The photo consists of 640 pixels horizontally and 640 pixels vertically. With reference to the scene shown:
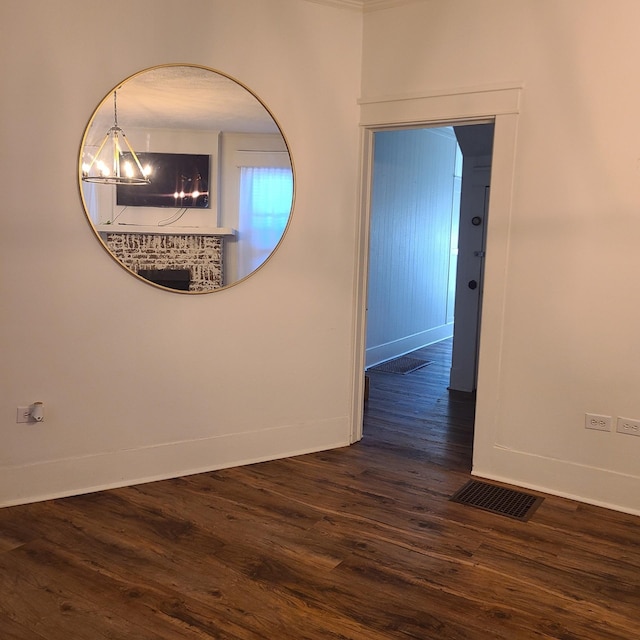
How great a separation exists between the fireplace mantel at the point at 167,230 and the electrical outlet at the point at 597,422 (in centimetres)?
207

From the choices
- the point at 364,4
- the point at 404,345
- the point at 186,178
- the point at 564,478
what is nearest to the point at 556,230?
the point at 564,478

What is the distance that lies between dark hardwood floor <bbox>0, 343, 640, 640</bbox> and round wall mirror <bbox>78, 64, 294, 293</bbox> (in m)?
1.18

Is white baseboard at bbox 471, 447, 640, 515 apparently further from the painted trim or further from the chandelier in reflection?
the chandelier in reflection

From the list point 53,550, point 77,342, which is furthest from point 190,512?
point 77,342

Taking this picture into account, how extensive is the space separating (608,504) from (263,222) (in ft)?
7.59

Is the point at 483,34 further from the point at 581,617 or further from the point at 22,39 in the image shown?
the point at 581,617

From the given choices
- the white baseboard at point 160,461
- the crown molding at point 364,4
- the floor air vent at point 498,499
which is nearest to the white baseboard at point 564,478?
the floor air vent at point 498,499

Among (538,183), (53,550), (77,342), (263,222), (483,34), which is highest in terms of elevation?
(483,34)

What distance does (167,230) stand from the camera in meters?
3.35

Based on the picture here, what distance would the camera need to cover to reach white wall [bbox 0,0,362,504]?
3014 mm

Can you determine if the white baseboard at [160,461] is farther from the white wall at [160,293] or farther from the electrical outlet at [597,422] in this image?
the electrical outlet at [597,422]

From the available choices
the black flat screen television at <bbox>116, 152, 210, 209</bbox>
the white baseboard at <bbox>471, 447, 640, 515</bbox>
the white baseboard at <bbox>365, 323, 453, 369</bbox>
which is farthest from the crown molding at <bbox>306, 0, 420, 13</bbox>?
the white baseboard at <bbox>365, 323, 453, 369</bbox>

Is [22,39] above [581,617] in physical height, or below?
above

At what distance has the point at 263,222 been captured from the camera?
11.8 ft
